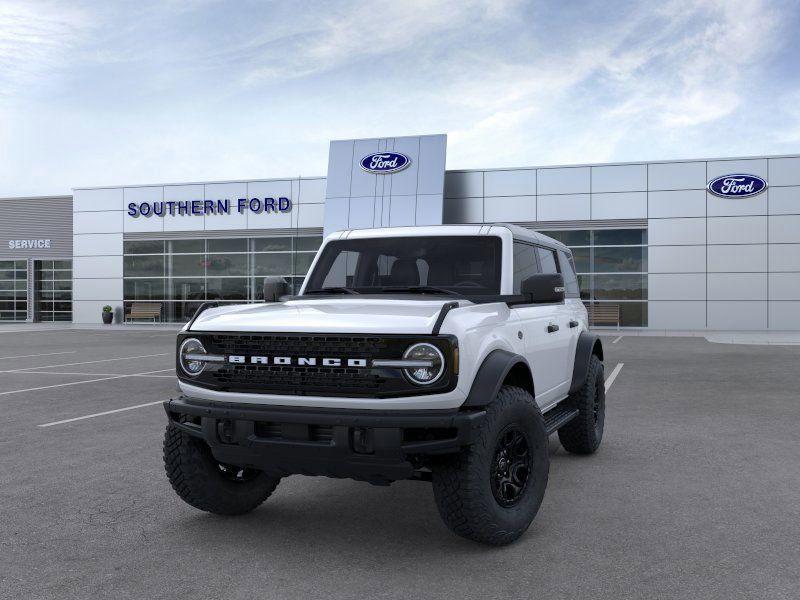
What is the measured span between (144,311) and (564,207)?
786 inches

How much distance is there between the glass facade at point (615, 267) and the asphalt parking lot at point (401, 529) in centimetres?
2226

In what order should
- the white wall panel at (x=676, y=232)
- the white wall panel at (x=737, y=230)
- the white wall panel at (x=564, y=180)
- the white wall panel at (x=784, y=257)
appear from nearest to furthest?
1. the white wall panel at (x=784, y=257)
2. the white wall panel at (x=737, y=230)
3. the white wall panel at (x=676, y=232)
4. the white wall panel at (x=564, y=180)

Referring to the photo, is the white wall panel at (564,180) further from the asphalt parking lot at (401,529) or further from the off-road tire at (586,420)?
the off-road tire at (586,420)

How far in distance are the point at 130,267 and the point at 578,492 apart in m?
33.2

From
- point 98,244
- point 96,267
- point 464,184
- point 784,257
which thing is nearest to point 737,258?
point 784,257

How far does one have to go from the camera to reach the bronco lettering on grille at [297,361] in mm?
3875

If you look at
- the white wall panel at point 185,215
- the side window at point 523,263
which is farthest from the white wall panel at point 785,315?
the side window at point 523,263

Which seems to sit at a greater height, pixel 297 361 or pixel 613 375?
pixel 297 361

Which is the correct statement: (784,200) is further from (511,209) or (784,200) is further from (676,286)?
(511,209)

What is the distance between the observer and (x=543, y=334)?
532 centimetres

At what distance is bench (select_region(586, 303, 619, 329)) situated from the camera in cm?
3003

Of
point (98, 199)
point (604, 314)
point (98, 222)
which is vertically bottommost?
point (604, 314)

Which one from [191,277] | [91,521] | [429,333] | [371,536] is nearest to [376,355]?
[429,333]

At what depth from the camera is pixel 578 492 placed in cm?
538
